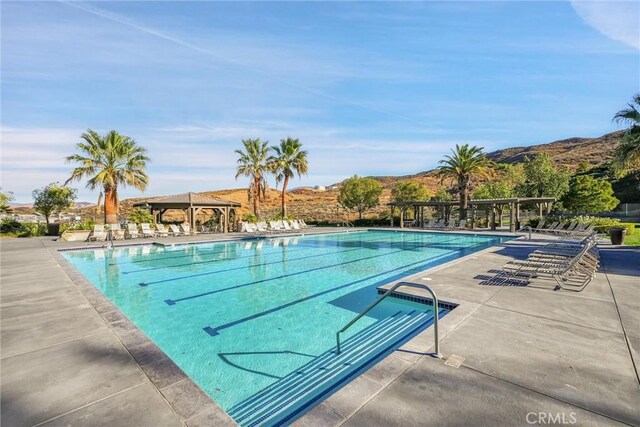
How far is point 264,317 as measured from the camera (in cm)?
579

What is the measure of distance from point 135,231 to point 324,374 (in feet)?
60.0

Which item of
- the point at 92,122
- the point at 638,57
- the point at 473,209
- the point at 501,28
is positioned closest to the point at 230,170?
the point at 92,122

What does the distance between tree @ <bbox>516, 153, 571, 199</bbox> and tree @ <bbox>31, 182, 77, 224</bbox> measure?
3903 cm

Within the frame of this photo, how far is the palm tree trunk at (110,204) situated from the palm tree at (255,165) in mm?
8880

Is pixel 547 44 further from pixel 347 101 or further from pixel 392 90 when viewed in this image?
pixel 347 101

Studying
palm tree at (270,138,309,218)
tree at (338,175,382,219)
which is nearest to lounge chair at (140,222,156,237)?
palm tree at (270,138,309,218)

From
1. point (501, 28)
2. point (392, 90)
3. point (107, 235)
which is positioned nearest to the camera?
point (501, 28)

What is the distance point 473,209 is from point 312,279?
1825 cm

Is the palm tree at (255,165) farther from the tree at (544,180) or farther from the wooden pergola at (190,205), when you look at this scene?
the tree at (544,180)

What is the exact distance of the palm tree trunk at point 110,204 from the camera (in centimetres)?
1947

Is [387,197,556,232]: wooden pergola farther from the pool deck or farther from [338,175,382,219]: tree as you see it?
the pool deck

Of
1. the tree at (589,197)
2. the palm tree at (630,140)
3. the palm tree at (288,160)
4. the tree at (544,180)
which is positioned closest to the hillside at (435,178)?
the palm tree at (288,160)

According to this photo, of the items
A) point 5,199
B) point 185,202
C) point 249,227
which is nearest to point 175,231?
point 185,202

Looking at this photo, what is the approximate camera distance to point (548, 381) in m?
2.72
